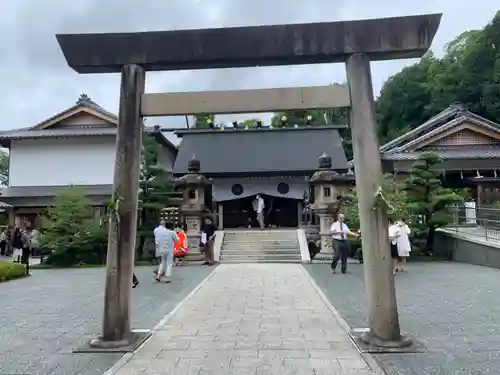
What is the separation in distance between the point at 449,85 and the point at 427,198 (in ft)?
72.4

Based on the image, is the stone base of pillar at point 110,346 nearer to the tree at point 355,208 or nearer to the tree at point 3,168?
the tree at point 355,208

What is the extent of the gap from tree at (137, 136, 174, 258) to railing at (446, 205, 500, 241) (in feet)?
41.1

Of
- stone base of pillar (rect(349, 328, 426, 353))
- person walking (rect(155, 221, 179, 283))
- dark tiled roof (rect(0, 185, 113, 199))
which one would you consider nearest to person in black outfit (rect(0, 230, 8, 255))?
dark tiled roof (rect(0, 185, 113, 199))

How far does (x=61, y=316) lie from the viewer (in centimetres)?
870

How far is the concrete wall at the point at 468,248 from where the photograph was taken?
16203 millimetres

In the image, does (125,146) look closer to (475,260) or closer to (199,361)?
(199,361)

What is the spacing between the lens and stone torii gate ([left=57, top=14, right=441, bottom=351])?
618 centimetres

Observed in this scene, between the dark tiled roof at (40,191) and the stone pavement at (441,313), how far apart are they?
53.6 ft

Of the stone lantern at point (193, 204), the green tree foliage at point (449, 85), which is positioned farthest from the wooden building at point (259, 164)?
the green tree foliage at point (449, 85)

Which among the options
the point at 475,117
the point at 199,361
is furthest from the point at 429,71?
the point at 199,361

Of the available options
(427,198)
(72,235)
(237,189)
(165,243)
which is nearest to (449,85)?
(237,189)

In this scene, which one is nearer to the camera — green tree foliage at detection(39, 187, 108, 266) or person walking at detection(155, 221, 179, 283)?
Answer: person walking at detection(155, 221, 179, 283)

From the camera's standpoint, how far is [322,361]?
5.52m

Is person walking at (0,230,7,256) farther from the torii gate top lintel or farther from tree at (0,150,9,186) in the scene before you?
tree at (0,150,9,186)
